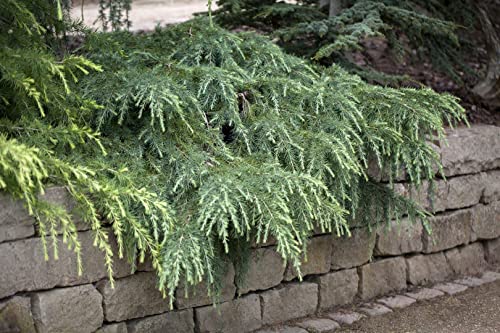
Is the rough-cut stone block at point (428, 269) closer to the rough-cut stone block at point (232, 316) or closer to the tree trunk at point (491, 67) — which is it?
the rough-cut stone block at point (232, 316)

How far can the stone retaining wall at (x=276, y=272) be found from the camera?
268 cm

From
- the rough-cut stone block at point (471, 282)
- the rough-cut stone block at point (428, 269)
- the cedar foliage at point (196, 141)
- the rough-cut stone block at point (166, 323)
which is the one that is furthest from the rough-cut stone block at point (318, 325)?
the rough-cut stone block at point (471, 282)

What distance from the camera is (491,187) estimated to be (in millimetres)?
4230

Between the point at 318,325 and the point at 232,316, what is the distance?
0.47 meters

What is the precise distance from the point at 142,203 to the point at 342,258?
138 cm

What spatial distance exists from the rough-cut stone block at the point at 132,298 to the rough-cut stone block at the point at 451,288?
178 cm

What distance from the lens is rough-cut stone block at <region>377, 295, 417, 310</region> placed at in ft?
12.3

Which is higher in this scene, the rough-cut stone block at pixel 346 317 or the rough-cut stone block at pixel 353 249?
the rough-cut stone block at pixel 353 249

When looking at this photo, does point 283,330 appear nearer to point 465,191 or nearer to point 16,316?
point 16,316

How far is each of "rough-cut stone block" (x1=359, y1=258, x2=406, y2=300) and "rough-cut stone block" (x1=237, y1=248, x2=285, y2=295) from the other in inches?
23.1

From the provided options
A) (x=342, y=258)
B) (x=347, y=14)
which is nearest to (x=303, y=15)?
(x=347, y=14)

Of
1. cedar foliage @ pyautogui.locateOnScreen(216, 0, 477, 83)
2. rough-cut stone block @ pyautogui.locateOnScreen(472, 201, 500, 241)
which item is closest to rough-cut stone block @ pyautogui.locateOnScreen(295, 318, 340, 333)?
rough-cut stone block @ pyautogui.locateOnScreen(472, 201, 500, 241)

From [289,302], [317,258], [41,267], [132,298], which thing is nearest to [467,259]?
[317,258]

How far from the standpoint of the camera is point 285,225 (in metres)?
2.71
